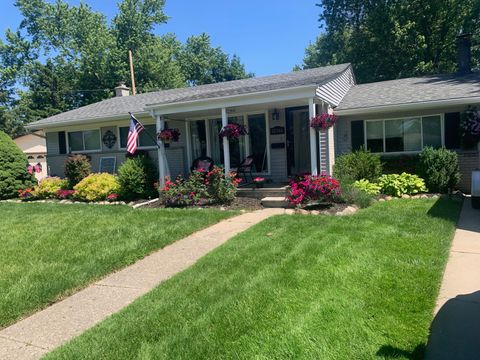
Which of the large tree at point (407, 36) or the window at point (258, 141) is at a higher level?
the large tree at point (407, 36)

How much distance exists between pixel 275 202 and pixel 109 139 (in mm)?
8788

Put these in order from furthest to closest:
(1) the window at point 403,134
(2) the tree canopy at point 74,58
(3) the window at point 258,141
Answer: (2) the tree canopy at point 74,58 → (3) the window at point 258,141 → (1) the window at point 403,134

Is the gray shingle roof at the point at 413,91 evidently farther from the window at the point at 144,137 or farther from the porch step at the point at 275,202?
the window at the point at 144,137

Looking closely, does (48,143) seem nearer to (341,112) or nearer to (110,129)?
(110,129)

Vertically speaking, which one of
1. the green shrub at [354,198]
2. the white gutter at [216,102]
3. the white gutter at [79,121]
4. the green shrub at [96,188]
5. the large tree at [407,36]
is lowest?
the green shrub at [354,198]

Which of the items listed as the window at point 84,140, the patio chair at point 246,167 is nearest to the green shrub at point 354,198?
the patio chair at point 246,167

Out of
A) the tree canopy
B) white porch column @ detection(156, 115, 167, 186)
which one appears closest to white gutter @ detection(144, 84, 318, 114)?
white porch column @ detection(156, 115, 167, 186)

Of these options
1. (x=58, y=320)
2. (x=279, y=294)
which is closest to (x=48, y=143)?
(x=58, y=320)

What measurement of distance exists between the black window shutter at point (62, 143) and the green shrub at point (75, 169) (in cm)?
282

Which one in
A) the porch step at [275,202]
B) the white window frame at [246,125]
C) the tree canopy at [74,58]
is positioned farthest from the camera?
the tree canopy at [74,58]

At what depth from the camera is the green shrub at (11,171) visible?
13781 mm

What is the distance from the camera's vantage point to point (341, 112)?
11883mm

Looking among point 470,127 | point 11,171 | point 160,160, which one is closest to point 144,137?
point 160,160

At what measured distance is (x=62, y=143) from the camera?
53.1 feet
